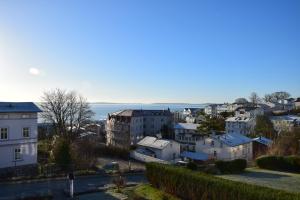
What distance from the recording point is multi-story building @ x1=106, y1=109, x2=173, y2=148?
81.1m

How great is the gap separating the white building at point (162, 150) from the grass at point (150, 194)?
32.7 metres

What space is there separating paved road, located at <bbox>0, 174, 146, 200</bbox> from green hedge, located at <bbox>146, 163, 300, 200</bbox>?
6018 millimetres

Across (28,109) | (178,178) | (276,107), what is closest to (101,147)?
(28,109)

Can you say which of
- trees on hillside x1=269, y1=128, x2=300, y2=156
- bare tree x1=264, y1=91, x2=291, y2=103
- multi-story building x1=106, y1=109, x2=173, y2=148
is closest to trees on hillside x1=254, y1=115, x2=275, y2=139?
multi-story building x1=106, y1=109, x2=173, y2=148

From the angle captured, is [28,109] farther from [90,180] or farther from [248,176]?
[248,176]

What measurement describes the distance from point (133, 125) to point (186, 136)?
1329 centimetres

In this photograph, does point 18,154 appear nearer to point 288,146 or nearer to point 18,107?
point 18,107

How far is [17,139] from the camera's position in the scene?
117ft

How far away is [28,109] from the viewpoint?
36.6m

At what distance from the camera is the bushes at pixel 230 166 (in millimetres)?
31016

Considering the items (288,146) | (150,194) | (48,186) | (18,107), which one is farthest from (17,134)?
(288,146)

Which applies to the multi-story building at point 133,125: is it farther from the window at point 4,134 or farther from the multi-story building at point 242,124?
the window at point 4,134

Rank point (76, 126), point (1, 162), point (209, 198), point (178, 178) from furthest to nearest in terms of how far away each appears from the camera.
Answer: point (76, 126) → point (1, 162) → point (178, 178) → point (209, 198)

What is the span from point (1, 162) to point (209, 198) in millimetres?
23572
